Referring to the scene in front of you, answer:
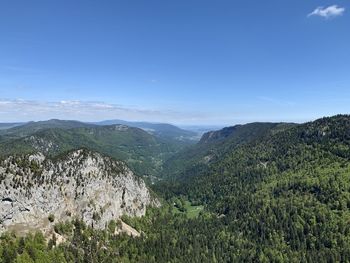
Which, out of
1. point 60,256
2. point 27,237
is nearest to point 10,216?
point 27,237

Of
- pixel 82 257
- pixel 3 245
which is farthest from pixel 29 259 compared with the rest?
pixel 82 257

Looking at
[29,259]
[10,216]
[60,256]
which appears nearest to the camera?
[29,259]

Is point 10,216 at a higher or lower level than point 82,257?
higher

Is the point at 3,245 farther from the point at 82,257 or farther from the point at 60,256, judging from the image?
the point at 82,257

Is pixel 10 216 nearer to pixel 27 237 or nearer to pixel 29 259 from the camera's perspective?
pixel 27 237

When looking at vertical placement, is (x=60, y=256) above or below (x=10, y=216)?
below

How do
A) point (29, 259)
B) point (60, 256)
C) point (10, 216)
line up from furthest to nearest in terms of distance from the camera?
point (10, 216) → point (60, 256) → point (29, 259)

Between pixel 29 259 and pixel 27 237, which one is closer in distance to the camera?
pixel 29 259

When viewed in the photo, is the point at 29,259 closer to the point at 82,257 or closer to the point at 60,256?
the point at 60,256

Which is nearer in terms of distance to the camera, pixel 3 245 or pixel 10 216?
pixel 3 245
